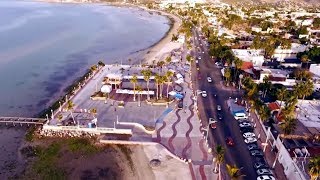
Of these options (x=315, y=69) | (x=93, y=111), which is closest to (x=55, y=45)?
(x=93, y=111)

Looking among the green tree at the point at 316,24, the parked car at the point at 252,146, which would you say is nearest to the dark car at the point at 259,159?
the parked car at the point at 252,146

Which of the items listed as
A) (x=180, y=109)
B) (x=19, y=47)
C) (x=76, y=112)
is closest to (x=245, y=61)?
(x=180, y=109)

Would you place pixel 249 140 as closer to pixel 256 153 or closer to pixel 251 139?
pixel 251 139

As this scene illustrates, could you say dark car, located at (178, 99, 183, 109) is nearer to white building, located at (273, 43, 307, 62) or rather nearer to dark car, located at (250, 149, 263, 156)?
dark car, located at (250, 149, 263, 156)

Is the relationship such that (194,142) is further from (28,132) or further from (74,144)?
(28,132)

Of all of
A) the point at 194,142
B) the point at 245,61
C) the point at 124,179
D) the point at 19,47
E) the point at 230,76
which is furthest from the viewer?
the point at 19,47

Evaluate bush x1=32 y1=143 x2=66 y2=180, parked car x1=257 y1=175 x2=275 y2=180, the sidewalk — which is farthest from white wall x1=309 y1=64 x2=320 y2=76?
bush x1=32 y1=143 x2=66 y2=180

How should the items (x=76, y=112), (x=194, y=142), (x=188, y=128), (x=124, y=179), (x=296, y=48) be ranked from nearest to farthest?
(x=124, y=179) → (x=194, y=142) → (x=188, y=128) → (x=76, y=112) → (x=296, y=48)
